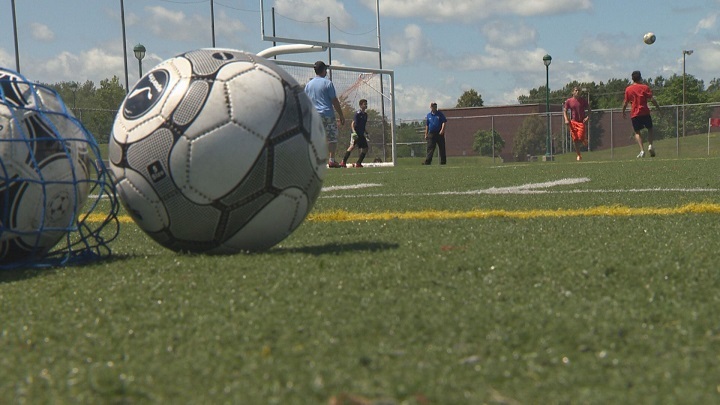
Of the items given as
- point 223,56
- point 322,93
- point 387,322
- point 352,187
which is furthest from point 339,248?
point 322,93

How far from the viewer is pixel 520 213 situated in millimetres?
6496

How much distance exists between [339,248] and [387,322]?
1836 millimetres

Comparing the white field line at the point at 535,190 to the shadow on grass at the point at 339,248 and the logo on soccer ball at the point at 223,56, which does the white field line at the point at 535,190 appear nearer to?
the shadow on grass at the point at 339,248

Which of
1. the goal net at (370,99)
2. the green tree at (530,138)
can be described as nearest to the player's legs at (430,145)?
the goal net at (370,99)

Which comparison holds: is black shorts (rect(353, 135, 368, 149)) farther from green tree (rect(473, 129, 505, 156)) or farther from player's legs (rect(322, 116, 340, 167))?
green tree (rect(473, 129, 505, 156))

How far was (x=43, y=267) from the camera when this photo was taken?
4.48 m

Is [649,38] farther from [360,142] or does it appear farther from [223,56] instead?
[223,56]

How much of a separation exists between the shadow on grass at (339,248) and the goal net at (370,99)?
2220 centimetres

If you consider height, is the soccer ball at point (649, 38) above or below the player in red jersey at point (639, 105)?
above

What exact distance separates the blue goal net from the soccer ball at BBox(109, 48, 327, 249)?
0.76 feet

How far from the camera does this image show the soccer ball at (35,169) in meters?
4.23

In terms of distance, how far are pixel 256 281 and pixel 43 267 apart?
57.6 inches

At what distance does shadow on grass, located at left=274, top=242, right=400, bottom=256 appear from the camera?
449cm

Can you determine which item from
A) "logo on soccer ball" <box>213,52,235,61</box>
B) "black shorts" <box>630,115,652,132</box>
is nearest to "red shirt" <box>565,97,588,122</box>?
"black shorts" <box>630,115,652,132</box>
